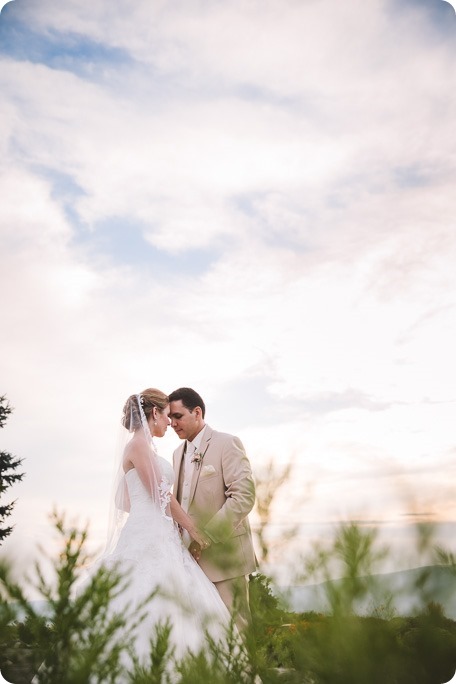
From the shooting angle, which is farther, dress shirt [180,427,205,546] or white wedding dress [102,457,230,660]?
dress shirt [180,427,205,546]

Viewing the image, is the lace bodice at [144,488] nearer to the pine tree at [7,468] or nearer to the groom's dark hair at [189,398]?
the groom's dark hair at [189,398]

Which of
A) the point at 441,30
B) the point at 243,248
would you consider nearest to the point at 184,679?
the point at 441,30

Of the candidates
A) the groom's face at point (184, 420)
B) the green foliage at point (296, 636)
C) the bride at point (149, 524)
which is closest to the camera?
the green foliage at point (296, 636)

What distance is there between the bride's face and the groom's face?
71mm

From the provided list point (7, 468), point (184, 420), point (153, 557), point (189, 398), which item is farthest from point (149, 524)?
point (7, 468)

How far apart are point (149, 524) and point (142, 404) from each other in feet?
2.88

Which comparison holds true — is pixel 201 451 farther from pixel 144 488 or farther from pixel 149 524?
pixel 149 524

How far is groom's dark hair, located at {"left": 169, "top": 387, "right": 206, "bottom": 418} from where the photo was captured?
4633 millimetres

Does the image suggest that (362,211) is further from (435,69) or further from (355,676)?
(355,676)

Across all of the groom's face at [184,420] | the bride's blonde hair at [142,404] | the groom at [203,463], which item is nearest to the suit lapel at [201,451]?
the groom at [203,463]

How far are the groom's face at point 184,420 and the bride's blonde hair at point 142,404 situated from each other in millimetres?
83

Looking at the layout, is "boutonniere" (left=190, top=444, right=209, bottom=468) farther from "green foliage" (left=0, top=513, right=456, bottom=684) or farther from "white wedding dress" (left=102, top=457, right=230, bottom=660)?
"green foliage" (left=0, top=513, right=456, bottom=684)

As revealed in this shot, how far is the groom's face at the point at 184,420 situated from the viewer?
4.60 metres

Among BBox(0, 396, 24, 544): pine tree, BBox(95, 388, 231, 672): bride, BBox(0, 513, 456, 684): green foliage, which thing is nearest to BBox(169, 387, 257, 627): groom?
BBox(95, 388, 231, 672): bride
